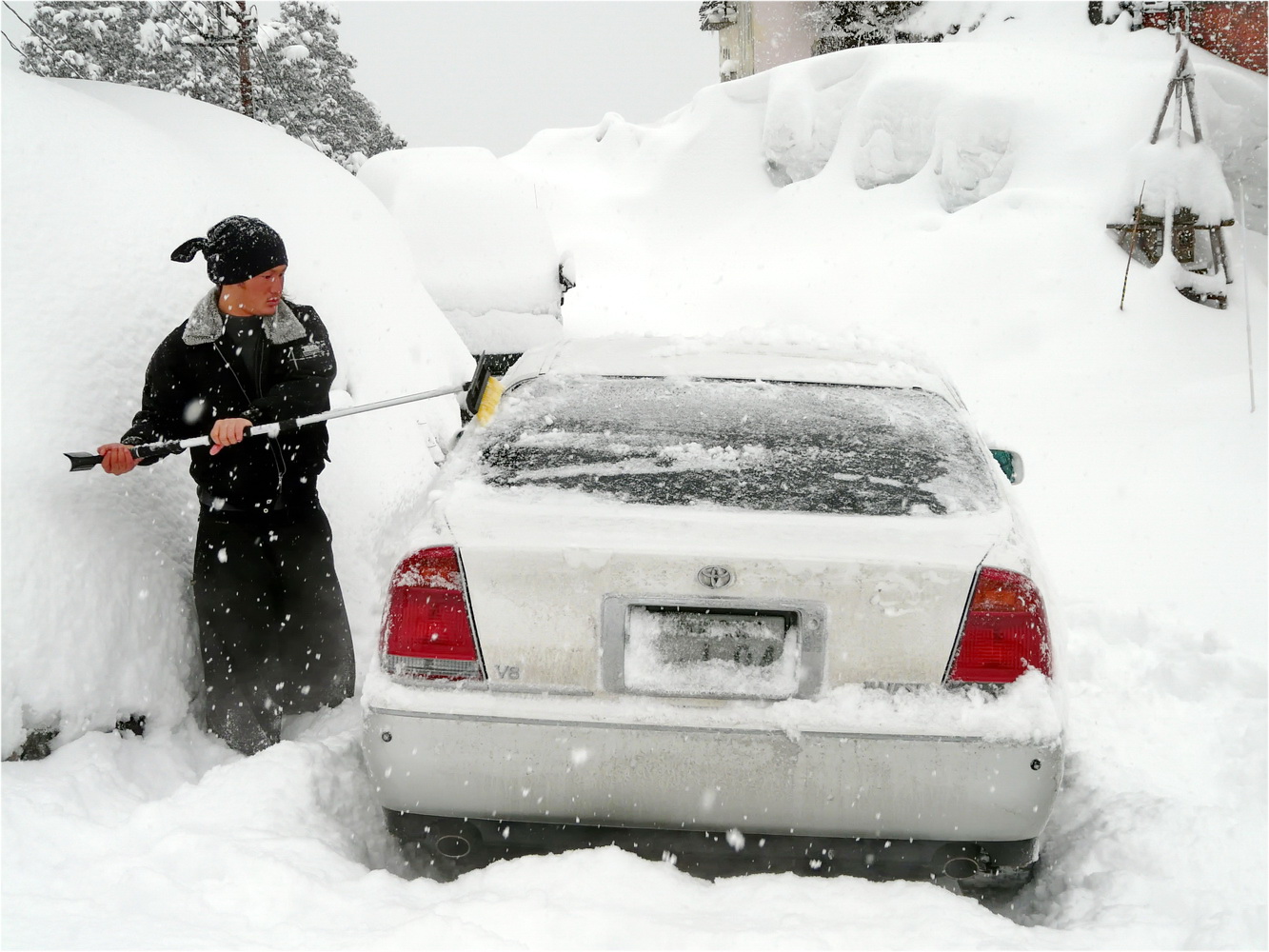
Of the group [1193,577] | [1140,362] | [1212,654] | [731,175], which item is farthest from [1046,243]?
[731,175]

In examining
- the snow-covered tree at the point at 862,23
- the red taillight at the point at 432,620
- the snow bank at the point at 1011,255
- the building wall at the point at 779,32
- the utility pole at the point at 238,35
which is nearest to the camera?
the red taillight at the point at 432,620

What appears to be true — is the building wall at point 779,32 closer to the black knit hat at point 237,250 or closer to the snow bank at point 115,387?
the snow bank at point 115,387

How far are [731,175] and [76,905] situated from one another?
86.7ft

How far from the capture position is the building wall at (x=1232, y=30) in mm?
19703

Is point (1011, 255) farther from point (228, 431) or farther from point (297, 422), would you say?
point (228, 431)

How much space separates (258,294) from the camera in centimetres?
299

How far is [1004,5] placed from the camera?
25781 millimetres

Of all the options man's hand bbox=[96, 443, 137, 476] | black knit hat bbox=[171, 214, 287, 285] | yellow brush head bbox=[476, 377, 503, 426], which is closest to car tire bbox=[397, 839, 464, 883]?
yellow brush head bbox=[476, 377, 503, 426]

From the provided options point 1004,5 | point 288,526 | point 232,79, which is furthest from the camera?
point 1004,5

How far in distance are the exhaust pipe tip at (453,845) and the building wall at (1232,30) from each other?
76.5ft

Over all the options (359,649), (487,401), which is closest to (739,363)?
(487,401)

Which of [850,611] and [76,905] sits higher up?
[850,611]

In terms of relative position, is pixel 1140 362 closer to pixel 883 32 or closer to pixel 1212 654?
pixel 1212 654

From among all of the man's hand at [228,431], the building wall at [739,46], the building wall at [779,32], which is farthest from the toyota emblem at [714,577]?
the building wall at [739,46]
